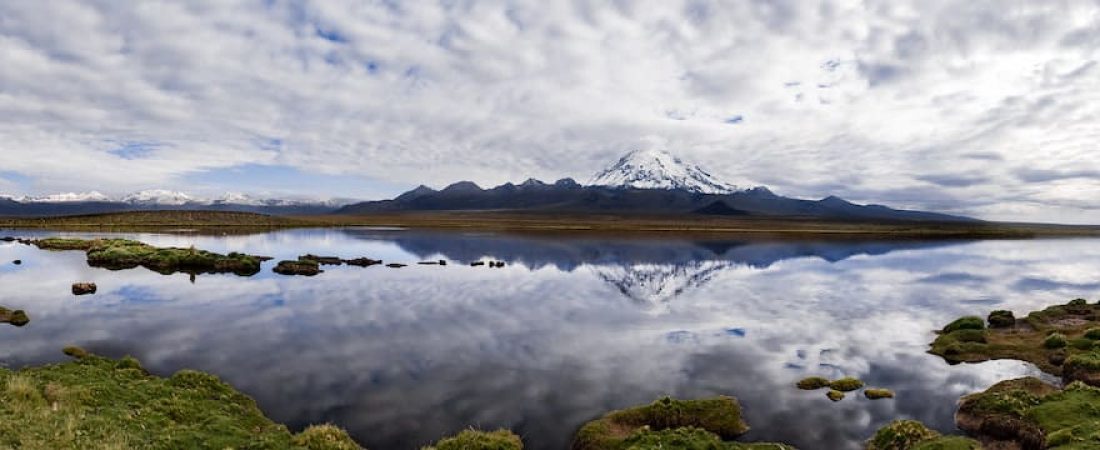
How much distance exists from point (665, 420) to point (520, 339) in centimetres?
1433

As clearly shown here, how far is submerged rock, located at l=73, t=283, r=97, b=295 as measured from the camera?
1789 inches

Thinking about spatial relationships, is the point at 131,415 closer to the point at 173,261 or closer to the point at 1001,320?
the point at 1001,320

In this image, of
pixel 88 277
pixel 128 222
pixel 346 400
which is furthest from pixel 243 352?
pixel 128 222

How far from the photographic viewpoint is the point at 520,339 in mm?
33469

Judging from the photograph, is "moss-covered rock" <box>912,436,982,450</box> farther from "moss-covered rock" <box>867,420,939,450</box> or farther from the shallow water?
the shallow water

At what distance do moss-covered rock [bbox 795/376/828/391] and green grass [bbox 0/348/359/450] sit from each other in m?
19.2

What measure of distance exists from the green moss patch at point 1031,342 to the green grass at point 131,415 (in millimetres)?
32494

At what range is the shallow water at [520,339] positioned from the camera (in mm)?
21969

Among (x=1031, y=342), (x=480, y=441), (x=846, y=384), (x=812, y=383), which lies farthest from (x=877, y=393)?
(x=480, y=441)

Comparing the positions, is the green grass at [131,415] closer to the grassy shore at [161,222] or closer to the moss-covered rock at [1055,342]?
the moss-covered rock at [1055,342]

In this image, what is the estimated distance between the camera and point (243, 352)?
2923cm

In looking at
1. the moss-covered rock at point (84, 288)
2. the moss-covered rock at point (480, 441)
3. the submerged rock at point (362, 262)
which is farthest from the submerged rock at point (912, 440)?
the submerged rock at point (362, 262)

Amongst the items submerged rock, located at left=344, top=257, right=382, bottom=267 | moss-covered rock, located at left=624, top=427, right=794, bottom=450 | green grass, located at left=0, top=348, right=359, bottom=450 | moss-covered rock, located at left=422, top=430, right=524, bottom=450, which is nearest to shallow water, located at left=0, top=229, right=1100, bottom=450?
moss-covered rock, located at left=422, top=430, right=524, bottom=450

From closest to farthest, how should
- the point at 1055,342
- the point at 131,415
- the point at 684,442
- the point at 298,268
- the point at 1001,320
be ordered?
Result: the point at 131,415
the point at 684,442
the point at 1055,342
the point at 1001,320
the point at 298,268
